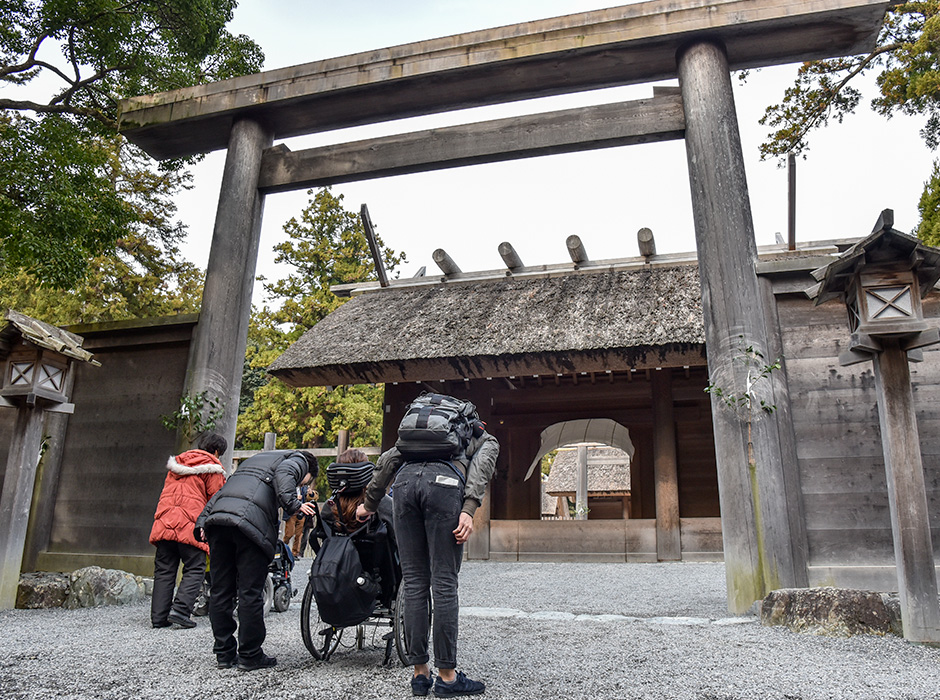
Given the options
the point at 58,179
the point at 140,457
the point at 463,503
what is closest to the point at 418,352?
the point at 140,457

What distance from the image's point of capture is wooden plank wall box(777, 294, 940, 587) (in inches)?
159

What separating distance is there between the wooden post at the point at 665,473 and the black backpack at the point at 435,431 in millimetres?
6575

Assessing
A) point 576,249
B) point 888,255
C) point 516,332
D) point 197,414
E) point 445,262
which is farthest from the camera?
point 445,262

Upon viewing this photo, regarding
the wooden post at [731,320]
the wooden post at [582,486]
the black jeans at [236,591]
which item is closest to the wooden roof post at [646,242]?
the wooden post at [731,320]

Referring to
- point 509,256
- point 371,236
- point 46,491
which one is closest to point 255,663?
point 46,491

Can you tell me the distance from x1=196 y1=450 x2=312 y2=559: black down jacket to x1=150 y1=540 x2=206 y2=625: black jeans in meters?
1.15

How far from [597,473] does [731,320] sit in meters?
14.3

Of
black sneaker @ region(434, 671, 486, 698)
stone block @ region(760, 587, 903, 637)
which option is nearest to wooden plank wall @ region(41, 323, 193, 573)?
black sneaker @ region(434, 671, 486, 698)

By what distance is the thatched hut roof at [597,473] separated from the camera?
17.7 meters

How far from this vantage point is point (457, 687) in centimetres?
238

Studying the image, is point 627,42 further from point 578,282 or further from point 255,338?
point 255,338

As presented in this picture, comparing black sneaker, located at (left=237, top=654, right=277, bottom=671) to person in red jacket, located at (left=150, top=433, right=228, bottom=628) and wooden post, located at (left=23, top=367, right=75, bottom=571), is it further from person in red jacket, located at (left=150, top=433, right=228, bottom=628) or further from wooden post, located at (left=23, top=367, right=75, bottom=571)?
wooden post, located at (left=23, top=367, right=75, bottom=571)

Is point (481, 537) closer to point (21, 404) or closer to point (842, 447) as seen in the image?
point (842, 447)

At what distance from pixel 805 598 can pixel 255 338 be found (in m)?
15.9
